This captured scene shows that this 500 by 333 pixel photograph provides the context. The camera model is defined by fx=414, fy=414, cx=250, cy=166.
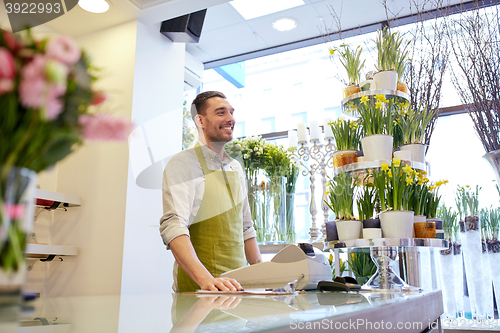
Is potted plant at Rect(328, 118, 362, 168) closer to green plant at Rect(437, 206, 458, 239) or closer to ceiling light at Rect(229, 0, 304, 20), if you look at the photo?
green plant at Rect(437, 206, 458, 239)

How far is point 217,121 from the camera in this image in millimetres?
2002

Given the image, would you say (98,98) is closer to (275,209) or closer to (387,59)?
(387,59)

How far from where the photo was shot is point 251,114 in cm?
486

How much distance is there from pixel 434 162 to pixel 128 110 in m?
2.51

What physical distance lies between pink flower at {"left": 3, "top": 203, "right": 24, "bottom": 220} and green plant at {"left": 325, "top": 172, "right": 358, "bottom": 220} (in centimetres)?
143

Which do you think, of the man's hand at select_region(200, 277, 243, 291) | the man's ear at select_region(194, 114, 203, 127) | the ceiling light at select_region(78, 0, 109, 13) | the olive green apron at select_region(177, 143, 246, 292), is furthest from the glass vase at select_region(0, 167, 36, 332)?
the ceiling light at select_region(78, 0, 109, 13)

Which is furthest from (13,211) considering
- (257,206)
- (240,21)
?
(240,21)

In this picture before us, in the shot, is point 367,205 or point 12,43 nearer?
point 12,43

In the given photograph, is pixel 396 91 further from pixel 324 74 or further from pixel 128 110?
pixel 324 74

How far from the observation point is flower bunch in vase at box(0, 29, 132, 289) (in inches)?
7.8

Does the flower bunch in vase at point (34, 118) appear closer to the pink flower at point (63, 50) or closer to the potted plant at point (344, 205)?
the pink flower at point (63, 50)

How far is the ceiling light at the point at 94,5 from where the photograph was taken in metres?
2.68

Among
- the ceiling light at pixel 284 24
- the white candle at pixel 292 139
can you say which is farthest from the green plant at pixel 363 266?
the ceiling light at pixel 284 24

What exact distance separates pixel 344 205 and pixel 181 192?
65 cm
